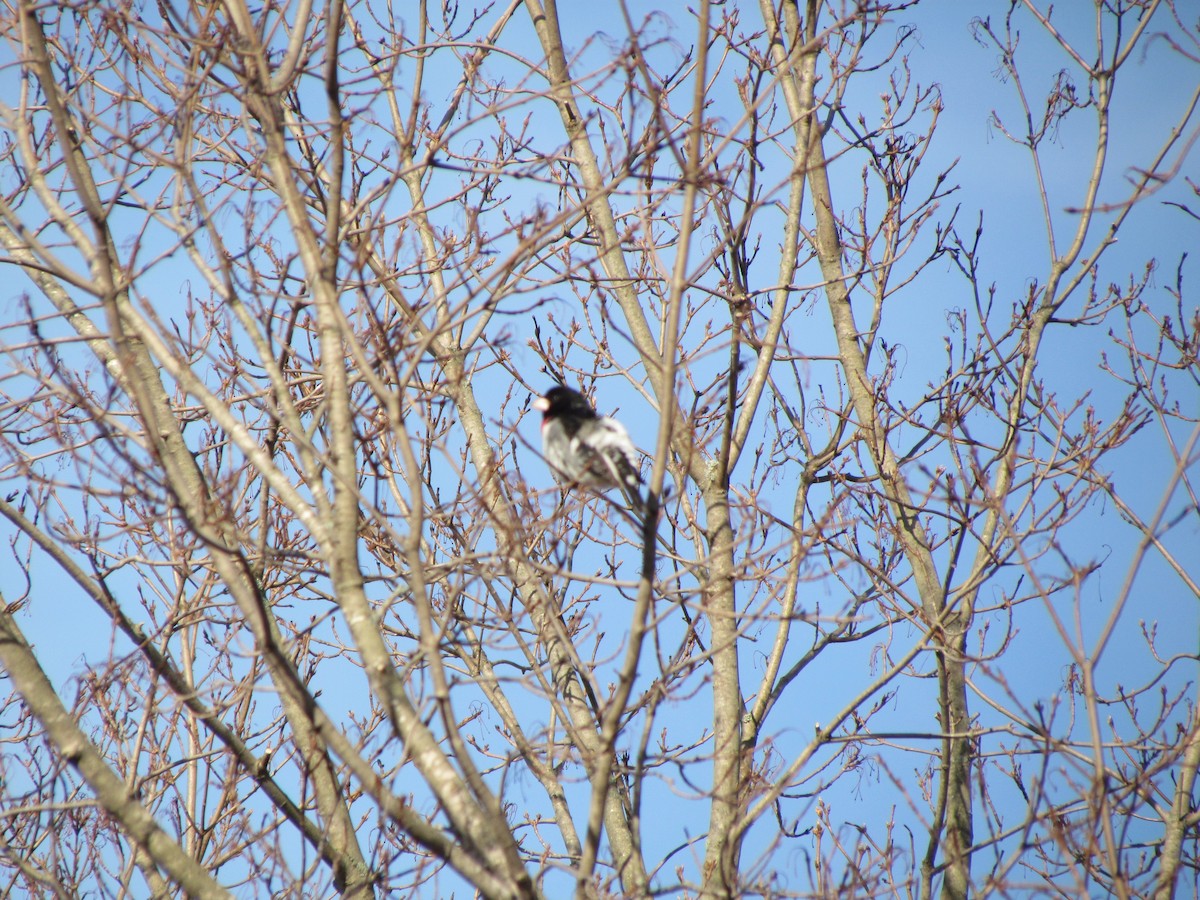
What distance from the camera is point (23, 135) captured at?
9.41 ft

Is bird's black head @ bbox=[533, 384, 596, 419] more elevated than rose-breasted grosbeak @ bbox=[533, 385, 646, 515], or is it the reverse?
bird's black head @ bbox=[533, 384, 596, 419]

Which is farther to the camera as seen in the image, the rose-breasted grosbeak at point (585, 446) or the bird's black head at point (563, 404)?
the bird's black head at point (563, 404)

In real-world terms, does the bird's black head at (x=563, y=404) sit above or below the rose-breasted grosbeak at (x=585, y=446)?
above

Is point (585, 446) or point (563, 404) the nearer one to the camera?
point (585, 446)

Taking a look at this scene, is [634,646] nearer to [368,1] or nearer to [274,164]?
[274,164]

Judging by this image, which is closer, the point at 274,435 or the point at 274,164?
the point at 274,164

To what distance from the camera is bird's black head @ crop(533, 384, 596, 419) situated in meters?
4.28

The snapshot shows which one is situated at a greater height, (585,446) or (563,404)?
(563,404)

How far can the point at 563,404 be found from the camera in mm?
4367

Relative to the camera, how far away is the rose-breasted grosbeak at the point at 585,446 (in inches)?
151

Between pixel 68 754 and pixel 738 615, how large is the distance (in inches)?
75.7

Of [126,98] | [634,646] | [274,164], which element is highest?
[126,98]

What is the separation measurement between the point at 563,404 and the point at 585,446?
17.3 inches

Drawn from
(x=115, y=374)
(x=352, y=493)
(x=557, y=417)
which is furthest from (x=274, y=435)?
(x=352, y=493)
